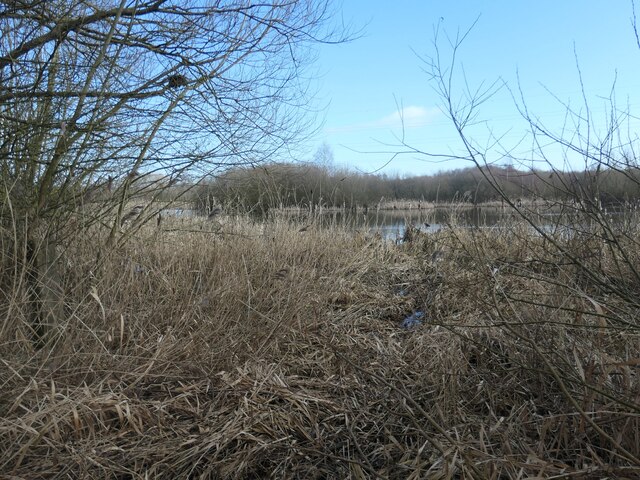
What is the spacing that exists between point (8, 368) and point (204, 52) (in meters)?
2.20

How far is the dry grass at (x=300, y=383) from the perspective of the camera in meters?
1.82

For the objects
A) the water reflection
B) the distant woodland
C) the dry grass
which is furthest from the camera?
the water reflection

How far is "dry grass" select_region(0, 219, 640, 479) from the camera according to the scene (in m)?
1.82

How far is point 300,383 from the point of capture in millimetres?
2578

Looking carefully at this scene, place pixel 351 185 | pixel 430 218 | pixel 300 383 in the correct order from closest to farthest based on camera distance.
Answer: pixel 300 383 → pixel 430 218 → pixel 351 185

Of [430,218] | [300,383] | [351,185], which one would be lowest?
[300,383]

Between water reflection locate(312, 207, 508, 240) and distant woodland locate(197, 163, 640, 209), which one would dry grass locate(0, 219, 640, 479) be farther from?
water reflection locate(312, 207, 508, 240)

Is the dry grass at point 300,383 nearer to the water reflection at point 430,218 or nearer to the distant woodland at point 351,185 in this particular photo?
the distant woodland at point 351,185

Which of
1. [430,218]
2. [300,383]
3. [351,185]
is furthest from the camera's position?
[351,185]

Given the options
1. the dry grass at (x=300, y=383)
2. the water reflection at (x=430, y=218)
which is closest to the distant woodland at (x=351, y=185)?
Result: the water reflection at (x=430, y=218)

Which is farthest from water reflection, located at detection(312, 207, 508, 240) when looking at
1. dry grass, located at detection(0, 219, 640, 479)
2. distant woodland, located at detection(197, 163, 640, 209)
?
dry grass, located at detection(0, 219, 640, 479)

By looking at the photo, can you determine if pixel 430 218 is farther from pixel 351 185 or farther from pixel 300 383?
pixel 300 383

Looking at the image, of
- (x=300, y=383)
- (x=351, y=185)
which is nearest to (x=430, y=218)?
(x=351, y=185)

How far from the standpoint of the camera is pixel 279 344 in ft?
9.98
